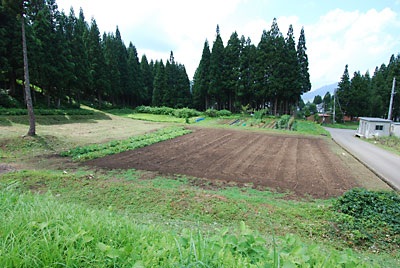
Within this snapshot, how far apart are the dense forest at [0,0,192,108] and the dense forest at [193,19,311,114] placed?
7.88m

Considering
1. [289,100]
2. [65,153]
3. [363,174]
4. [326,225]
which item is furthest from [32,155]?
[289,100]

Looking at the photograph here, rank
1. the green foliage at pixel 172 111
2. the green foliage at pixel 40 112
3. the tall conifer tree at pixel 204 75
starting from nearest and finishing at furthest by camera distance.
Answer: the green foliage at pixel 40 112 < the green foliage at pixel 172 111 < the tall conifer tree at pixel 204 75

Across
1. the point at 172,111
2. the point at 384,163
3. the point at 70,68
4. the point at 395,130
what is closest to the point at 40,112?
the point at 70,68

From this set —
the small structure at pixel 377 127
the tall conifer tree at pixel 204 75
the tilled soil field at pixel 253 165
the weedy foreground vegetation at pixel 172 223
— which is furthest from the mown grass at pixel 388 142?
the tall conifer tree at pixel 204 75

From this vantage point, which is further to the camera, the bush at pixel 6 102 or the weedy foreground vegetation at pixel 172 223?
the bush at pixel 6 102

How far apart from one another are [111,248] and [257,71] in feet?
122

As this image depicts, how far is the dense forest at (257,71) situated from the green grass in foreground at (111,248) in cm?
3422

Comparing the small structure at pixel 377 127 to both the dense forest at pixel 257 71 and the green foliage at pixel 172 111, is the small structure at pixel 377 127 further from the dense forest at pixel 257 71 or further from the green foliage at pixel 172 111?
the green foliage at pixel 172 111

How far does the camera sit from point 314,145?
1534cm

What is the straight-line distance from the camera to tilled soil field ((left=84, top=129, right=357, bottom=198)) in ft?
24.9

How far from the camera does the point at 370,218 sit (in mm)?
4301

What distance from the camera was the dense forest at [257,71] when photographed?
33469 mm

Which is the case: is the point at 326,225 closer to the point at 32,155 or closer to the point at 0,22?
the point at 32,155

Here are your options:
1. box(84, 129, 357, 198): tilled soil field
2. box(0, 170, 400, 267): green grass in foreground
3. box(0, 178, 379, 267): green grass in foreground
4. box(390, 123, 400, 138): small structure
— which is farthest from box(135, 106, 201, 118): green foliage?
box(0, 178, 379, 267): green grass in foreground
